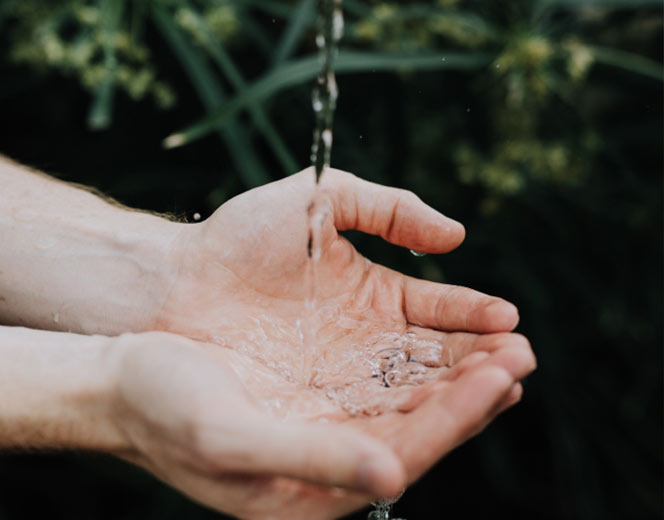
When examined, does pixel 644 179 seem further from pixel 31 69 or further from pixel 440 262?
pixel 31 69

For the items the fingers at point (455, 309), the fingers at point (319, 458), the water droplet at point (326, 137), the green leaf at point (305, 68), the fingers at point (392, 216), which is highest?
the green leaf at point (305, 68)

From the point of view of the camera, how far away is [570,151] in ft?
4.23

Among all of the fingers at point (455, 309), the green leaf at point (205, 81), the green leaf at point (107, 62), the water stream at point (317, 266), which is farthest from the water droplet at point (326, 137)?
the green leaf at point (107, 62)

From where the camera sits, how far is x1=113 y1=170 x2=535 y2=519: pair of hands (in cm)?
53

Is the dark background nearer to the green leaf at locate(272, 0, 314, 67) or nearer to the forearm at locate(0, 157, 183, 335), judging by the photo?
the green leaf at locate(272, 0, 314, 67)

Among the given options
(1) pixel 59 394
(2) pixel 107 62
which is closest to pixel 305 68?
(2) pixel 107 62

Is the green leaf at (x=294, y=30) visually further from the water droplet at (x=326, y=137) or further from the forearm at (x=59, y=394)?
the forearm at (x=59, y=394)

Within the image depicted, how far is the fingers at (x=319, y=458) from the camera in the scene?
48 centimetres

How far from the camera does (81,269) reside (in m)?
0.94

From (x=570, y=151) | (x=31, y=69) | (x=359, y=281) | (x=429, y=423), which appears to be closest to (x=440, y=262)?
(x=570, y=151)

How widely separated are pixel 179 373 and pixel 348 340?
0.31 meters

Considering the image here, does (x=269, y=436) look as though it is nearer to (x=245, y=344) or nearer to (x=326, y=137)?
(x=245, y=344)

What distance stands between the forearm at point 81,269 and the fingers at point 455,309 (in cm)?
35

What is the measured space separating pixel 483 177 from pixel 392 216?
0.44 meters
